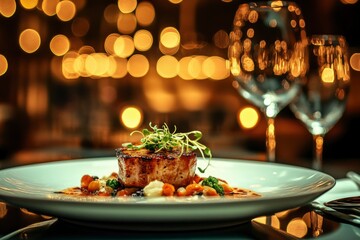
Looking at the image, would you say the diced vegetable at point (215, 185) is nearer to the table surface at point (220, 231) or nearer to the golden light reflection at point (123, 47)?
the table surface at point (220, 231)

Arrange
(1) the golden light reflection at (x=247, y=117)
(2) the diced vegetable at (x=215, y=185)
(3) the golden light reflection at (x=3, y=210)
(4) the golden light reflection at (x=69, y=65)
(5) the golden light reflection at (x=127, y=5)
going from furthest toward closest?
1. (4) the golden light reflection at (x=69, y=65)
2. (5) the golden light reflection at (x=127, y=5)
3. (1) the golden light reflection at (x=247, y=117)
4. (2) the diced vegetable at (x=215, y=185)
5. (3) the golden light reflection at (x=3, y=210)

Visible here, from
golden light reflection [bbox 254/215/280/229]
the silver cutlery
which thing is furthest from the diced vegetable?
the silver cutlery

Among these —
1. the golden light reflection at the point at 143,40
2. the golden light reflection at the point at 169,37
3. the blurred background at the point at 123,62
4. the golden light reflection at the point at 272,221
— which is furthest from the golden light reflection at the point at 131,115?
the golden light reflection at the point at 272,221

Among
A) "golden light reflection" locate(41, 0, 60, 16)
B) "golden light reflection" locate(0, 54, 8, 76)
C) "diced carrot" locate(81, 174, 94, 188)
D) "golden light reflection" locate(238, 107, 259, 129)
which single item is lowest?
"golden light reflection" locate(238, 107, 259, 129)

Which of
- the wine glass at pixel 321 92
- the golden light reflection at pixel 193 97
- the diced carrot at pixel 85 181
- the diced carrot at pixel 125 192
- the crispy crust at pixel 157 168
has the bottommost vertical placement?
the golden light reflection at pixel 193 97

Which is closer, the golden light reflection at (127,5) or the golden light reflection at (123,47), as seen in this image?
the golden light reflection at (127,5)

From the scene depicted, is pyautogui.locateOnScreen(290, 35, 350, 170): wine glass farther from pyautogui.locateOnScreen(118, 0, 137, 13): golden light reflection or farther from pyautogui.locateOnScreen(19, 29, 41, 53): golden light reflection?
pyautogui.locateOnScreen(118, 0, 137, 13): golden light reflection

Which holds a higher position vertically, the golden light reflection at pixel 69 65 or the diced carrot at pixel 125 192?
the golden light reflection at pixel 69 65
